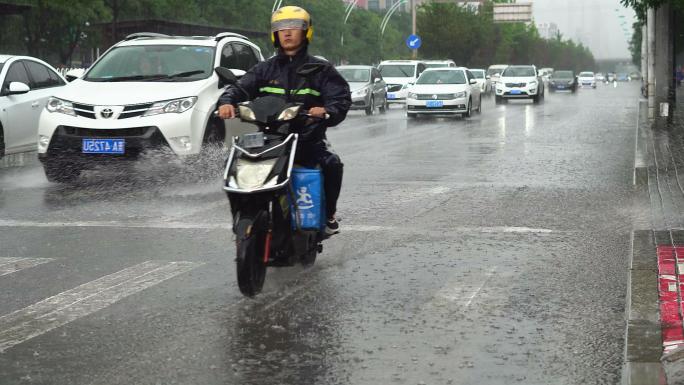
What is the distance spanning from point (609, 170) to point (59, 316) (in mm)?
10161

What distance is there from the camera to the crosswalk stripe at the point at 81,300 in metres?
5.69

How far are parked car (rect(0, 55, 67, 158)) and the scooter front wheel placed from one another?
30.2 feet

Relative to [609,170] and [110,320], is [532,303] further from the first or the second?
[609,170]

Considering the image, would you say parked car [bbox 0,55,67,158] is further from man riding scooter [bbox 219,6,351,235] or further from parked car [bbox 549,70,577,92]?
parked car [bbox 549,70,577,92]

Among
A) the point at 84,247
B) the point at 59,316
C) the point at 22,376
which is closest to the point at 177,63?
the point at 84,247

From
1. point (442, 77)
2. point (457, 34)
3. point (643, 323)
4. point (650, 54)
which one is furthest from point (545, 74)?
point (643, 323)

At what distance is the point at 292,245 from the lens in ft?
22.6

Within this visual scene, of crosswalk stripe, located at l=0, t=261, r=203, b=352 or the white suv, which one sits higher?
the white suv

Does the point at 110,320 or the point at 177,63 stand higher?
the point at 177,63

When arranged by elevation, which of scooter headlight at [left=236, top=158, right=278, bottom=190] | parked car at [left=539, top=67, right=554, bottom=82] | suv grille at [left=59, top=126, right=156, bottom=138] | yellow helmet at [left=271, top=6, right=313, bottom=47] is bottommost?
parked car at [left=539, top=67, right=554, bottom=82]

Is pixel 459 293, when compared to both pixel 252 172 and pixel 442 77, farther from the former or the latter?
pixel 442 77

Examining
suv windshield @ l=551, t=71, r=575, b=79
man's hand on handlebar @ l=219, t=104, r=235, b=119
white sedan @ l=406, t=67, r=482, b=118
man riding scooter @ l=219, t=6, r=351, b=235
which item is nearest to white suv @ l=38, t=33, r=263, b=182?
man riding scooter @ l=219, t=6, r=351, b=235

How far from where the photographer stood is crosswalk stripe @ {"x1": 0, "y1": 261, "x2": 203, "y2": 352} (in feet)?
18.7

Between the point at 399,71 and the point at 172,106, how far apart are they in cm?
3266
